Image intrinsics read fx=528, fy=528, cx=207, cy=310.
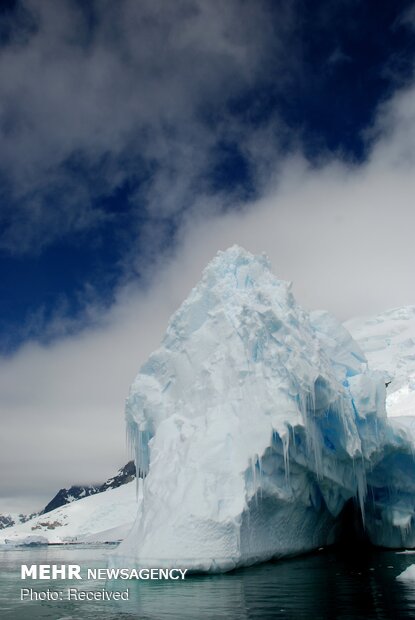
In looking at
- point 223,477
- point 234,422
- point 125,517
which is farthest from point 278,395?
point 125,517

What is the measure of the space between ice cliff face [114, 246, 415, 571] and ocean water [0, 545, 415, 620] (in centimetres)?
152

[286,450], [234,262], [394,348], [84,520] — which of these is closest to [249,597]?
[286,450]

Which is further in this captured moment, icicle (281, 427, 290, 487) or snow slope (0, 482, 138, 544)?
snow slope (0, 482, 138, 544)

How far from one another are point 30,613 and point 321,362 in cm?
1263

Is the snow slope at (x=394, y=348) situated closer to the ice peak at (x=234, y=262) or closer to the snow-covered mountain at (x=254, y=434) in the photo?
the snow-covered mountain at (x=254, y=434)

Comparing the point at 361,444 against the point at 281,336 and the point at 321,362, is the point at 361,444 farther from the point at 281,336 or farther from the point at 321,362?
the point at 281,336

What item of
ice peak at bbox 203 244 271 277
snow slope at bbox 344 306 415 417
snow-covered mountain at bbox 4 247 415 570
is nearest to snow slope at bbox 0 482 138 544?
snow slope at bbox 344 306 415 417

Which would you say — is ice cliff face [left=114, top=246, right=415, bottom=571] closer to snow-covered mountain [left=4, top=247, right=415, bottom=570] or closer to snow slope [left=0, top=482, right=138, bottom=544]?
snow-covered mountain [left=4, top=247, right=415, bottom=570]

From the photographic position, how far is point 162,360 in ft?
73.7

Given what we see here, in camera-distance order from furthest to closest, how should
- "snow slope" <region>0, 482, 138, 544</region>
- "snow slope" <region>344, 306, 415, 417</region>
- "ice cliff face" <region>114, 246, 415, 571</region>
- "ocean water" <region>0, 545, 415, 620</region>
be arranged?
"snow slope" <region>0, 482, 138, 544</region> < "snow slope" <region>344, 306, 415, 417</region> < "ice cliff face" <region>114, 246, 415, 571</region> < "ocean water" <region>0, 545, 415, 620</region>

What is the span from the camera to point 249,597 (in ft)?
34.5

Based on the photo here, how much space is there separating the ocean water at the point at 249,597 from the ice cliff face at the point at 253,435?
152 centimetres

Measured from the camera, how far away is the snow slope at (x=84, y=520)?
60344 millimetres

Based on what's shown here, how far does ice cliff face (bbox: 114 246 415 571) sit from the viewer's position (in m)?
15.6
